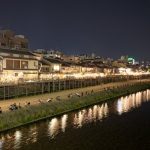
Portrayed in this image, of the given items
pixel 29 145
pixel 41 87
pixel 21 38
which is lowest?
pixel 29 145

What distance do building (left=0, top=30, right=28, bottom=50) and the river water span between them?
56.3 meters

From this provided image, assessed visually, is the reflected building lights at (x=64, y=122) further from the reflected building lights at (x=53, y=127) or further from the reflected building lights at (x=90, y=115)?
the reflected building lights at (x=90, y=115)

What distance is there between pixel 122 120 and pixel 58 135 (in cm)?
1415

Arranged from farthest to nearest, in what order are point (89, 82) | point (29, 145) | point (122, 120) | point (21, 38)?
point (21, 38), point (89, 82), point (122, 120), point (29, 145)

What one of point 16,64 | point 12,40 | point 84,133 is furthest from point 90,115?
point 12,40

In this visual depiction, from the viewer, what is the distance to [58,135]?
133ft

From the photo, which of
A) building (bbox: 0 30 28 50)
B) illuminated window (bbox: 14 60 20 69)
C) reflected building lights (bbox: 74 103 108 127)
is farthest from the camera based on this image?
building (bbox: 0 30 28 50)

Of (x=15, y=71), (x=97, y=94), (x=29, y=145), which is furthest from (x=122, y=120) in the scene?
(x=15, y=71)

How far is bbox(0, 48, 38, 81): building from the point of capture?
69812 mm

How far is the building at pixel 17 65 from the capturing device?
6981cm

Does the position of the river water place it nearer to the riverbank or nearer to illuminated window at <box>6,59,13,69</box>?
the riverbank

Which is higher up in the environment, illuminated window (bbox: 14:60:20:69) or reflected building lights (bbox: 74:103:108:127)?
illuminated window (bbox: 14:60:20:69)

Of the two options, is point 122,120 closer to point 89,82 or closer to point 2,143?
point 2,143

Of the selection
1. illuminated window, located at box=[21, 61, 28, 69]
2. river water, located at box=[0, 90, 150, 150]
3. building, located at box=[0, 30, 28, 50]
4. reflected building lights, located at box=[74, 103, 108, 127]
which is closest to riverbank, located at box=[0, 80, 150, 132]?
river water, located at box=[0, 90, 150, 150]
